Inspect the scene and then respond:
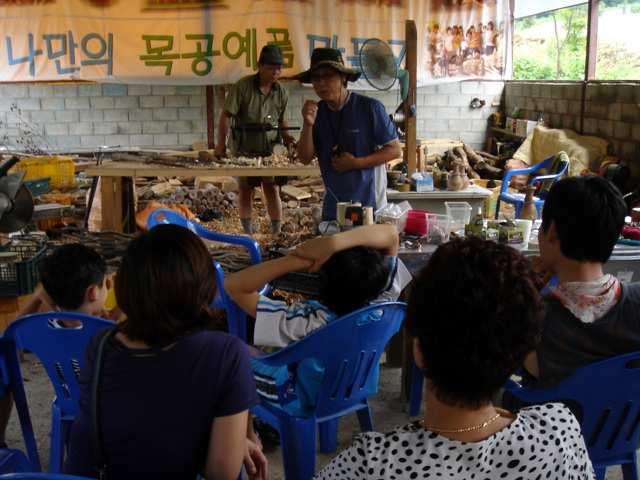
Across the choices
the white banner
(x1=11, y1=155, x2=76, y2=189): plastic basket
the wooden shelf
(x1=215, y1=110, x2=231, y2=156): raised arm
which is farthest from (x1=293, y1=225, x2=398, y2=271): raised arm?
the white banner

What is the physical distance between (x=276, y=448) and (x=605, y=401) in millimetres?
1435

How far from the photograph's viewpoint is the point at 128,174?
240 inches

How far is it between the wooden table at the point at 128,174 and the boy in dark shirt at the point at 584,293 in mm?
4222

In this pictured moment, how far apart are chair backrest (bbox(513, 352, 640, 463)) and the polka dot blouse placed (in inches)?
28.2

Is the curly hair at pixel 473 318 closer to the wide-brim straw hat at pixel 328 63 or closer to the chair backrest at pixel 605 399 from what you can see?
the chair backrest at pixel 605 399

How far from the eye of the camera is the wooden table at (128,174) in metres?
6.05

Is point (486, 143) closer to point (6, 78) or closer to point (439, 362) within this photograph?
point (6, 78)

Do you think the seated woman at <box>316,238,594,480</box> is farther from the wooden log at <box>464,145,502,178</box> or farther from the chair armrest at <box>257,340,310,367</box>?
the wooden log at <box>464,145,502,178</box>

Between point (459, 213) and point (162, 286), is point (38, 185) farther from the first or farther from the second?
point (162, 286)

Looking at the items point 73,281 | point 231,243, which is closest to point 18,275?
point 231,243

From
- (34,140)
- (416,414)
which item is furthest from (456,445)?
(34,140)

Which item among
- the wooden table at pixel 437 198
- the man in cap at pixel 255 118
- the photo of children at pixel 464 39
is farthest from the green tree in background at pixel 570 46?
the man in cap at pixel 255 118

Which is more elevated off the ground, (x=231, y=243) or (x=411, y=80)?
(x=411, y=80)

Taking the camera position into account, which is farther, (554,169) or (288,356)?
(554,169)
